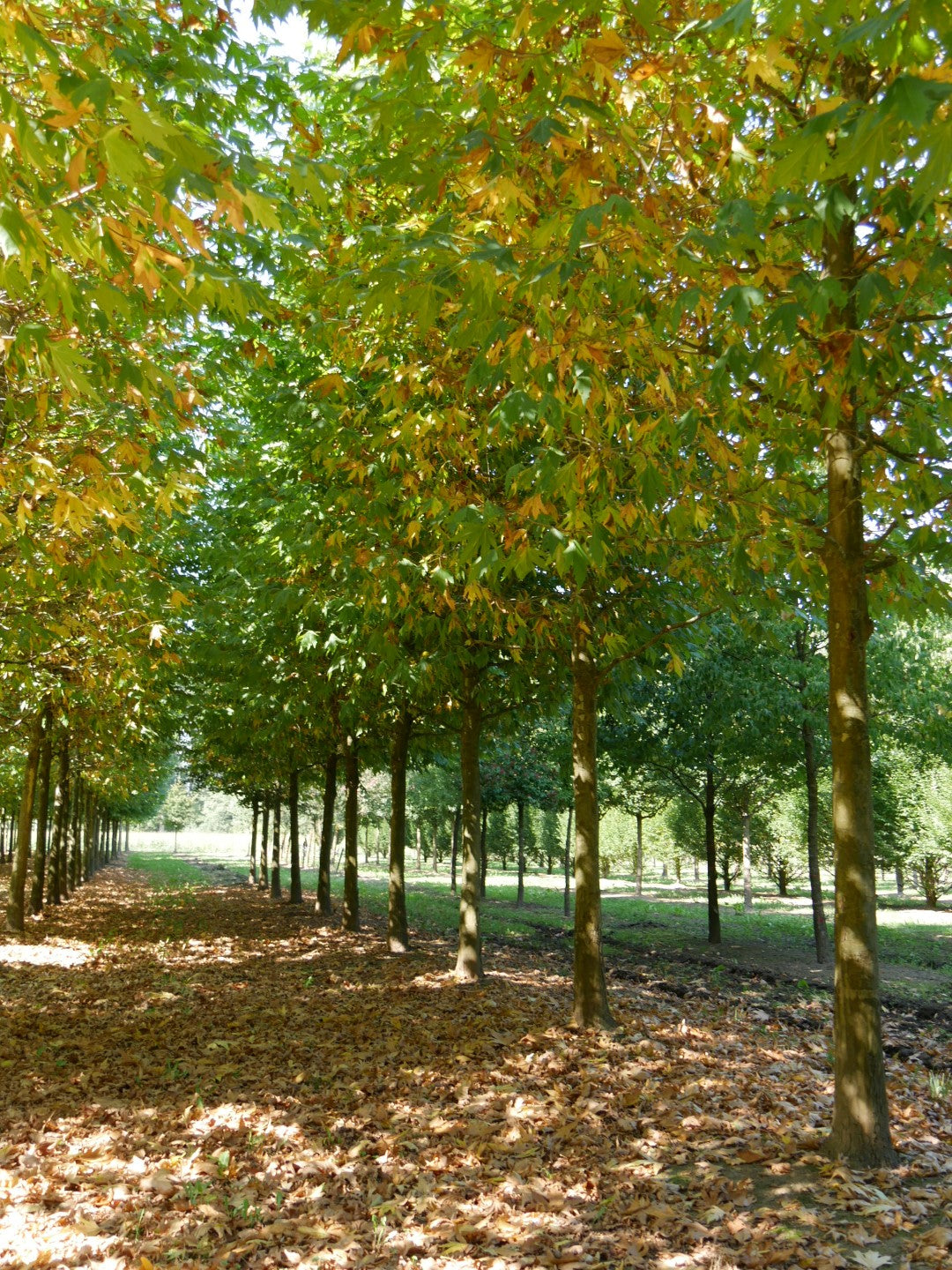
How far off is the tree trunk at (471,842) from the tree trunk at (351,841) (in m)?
4.74

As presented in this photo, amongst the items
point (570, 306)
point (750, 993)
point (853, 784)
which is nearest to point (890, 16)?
point (570, 306)

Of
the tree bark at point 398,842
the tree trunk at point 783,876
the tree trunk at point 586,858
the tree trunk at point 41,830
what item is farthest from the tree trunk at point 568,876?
the tree trunk at point 783,876

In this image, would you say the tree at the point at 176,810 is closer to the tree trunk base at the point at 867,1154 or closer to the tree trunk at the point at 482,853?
the tree trunk at the point at 482,853

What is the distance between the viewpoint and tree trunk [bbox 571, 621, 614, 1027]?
7.95m

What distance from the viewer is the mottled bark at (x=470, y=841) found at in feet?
34.5

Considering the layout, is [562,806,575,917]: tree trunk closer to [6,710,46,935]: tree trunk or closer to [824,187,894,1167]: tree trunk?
[6,710,46,935]: tree trunk

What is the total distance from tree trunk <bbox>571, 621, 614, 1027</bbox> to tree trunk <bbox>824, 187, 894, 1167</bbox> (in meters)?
3.08

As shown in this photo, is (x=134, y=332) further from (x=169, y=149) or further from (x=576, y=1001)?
(x=576, y=1001)

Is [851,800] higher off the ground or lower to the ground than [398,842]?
higher

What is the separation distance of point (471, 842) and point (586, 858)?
114 inches

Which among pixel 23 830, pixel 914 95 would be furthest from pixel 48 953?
pixel 914 95

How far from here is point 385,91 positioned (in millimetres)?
Result: 5445

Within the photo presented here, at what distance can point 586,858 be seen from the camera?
26.4 ft

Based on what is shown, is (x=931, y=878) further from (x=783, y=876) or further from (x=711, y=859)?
(x=711, y=859)
